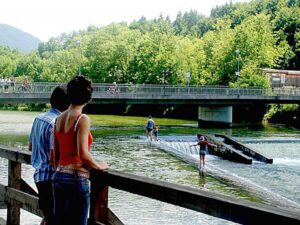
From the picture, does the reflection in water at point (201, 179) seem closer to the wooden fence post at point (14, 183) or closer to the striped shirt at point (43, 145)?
the wooden fence post at point (14, 183)

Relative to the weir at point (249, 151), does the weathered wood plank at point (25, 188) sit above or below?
above

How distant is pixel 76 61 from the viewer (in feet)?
406

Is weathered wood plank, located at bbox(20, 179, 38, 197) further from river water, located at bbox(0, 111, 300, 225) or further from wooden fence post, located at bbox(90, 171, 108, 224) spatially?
river water, located at bbox(0, 111, 300, 225)

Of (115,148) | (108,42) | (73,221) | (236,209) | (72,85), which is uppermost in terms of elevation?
(108,42)

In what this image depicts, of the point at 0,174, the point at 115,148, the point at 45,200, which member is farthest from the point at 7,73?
the point at 45,200

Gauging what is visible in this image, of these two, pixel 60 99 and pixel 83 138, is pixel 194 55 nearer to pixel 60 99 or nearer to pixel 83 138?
pixel 60 99

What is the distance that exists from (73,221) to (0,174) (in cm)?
2111

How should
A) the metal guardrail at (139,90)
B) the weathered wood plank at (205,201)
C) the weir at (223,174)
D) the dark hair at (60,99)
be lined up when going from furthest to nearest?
the metal guardrail at (139,90)
the weir at (223,174)
the dark hair at (60,99)
the weathered wood plank at (205,201)

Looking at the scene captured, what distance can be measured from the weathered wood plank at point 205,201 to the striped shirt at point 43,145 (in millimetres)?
796

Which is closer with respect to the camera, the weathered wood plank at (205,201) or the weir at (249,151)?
the weathered wood plank at (205,201)

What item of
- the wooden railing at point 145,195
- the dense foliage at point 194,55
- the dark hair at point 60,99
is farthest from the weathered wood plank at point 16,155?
the dense foliage at point 194,55

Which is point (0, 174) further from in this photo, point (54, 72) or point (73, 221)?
point (54, 72)

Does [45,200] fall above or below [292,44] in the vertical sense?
below

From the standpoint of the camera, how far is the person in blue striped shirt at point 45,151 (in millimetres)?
5355
